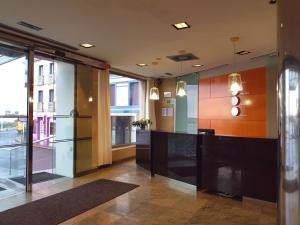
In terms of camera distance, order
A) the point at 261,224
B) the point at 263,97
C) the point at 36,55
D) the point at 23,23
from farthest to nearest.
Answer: the point at 263,97 → the point at 36,55 → the point at 23,23 → the point at 261,224

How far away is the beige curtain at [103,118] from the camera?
Answer: 692 cm

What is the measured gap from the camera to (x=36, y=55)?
5.26 meters

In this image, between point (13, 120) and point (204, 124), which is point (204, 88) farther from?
point (13, 120)

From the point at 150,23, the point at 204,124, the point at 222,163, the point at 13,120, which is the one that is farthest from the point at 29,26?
the point at 204,124

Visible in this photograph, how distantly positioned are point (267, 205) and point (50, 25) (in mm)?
4616

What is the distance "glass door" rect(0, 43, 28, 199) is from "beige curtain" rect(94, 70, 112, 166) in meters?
2.14

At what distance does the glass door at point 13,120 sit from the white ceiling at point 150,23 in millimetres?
889

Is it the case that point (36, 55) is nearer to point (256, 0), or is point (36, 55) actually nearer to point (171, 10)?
point (171, 10)

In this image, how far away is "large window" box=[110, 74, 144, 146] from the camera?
8.49 m

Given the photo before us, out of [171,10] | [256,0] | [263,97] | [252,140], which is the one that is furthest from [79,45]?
[263,97]

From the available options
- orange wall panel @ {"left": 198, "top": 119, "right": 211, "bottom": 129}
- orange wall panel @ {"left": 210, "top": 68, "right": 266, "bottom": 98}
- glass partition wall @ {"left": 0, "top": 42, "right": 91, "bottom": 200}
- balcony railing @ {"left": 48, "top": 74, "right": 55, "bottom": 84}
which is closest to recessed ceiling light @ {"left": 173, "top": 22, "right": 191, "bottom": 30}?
glass partition wall @ {"left": 0, "top": 42, "right": 91, "bottom": 200}

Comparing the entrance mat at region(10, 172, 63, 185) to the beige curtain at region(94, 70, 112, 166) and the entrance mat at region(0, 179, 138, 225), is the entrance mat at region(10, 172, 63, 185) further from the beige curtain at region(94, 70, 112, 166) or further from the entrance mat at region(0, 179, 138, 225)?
the beige curtain at region(94, 70, 112, 166)

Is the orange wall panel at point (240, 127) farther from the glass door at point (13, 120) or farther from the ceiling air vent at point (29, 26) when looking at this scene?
the ceiling air vent at point (29, 26)

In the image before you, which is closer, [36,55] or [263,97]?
[36,55]
